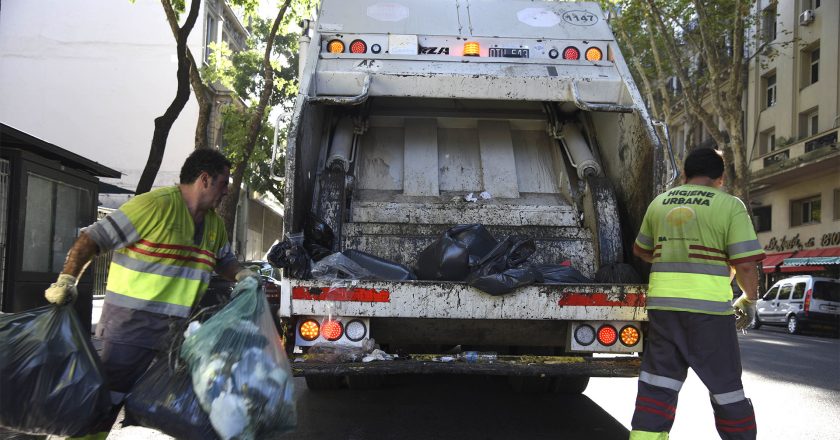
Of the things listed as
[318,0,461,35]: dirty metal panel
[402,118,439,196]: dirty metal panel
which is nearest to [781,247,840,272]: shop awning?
[402,118,439,196]: dirty metal panel

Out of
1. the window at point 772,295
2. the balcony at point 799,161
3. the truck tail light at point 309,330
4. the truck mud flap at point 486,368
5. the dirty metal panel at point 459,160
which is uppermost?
the balcony at point 799,161

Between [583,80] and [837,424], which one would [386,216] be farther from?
[837,424]

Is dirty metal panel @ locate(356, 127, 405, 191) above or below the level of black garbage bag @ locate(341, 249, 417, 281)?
above

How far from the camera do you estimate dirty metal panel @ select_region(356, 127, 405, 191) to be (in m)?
5.50

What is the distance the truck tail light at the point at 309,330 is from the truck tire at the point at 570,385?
2.56 meters

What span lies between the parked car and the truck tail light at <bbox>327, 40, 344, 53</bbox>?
564 inches

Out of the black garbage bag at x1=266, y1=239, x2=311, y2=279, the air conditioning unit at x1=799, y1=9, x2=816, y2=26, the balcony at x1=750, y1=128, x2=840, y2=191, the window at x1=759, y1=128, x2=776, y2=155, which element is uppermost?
the air conditioning unit at x1=799, y1=9, x2=816, y2=26

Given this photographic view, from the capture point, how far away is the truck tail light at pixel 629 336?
4.13m

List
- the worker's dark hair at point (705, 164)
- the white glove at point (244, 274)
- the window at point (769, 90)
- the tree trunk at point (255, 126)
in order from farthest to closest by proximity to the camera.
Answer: the window at point (769, 90) → the tree trunk at point (255, 126) → the worker's dark hair at point (705, 164) → the white glove at point (244, 274)

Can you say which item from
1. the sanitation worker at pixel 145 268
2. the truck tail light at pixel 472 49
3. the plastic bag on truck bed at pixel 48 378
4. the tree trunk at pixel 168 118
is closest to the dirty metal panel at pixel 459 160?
the truck tail light at pixel 472 49

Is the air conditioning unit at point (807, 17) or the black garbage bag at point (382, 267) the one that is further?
the air conditioning unit at point (807, 17)

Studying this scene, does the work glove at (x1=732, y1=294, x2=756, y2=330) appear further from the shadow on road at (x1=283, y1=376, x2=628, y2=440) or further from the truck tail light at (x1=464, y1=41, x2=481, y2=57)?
the truck tail light at (x1=464, y1=41, x2=481, y2=57)

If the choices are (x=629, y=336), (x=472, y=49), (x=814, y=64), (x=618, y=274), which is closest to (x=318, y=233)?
(x=472, y=49)

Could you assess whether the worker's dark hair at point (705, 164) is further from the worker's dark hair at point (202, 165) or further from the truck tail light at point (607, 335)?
the worker's dark hair at point (202, 165)
